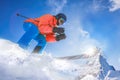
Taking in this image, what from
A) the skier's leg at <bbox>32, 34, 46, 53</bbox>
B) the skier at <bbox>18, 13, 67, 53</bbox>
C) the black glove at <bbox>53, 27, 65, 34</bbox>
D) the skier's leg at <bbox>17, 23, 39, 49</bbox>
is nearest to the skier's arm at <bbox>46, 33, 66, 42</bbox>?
the skier at <bbox>18, 13, 67, 53</bbox>

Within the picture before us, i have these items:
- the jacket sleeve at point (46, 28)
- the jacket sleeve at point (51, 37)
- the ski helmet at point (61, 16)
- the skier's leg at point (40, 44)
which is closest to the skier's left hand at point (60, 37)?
the jacket sleeve at point (51, 37)

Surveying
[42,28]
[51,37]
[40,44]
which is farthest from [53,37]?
[42,28]

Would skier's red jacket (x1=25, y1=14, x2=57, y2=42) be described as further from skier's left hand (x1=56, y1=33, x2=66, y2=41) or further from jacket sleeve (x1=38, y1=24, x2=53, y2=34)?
skier's left hand (x1=56, y1=33, x2=66, y2=41)

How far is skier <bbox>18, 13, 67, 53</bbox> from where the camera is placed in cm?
1196

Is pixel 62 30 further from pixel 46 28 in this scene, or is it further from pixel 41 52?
pixel 41 52

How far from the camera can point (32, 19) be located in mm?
12750

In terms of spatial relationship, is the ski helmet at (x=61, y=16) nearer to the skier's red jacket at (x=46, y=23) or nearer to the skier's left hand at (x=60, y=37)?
the skier's red jacket at (x=46, y=23)

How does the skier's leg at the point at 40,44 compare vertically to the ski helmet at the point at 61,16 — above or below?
below

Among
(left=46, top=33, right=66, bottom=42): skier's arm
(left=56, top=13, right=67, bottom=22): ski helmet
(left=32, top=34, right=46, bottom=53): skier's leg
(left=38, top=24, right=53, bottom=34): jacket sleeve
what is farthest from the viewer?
(left=32, top=34, right=46, bottom=53): skier's leg

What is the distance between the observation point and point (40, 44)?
13.3m

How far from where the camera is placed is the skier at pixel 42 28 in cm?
1196

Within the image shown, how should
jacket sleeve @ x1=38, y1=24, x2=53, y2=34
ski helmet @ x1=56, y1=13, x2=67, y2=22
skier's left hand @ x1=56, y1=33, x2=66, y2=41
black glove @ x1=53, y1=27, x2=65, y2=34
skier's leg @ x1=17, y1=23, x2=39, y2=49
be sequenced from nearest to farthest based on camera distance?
1. jacket sleeve @ x1=38, y1=24, x2=53, y2=34
2. black glove @ x1=53, y1=27, x2=65, y2=34
3. ski helmet @ x1=56, y1=13, x2=67, y2=22
4. skier's leg @ x1=17, y1=23, x2=39, y2=49
5. skier's left hand @ x1=56, y1=33, x2=66, y2=41

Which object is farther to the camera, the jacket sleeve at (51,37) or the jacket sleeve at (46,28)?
the jacket sleeve at (51,37)

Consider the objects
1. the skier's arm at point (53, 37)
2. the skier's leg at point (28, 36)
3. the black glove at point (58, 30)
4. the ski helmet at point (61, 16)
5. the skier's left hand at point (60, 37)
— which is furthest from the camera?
the skier's arm at point (53, 37)
